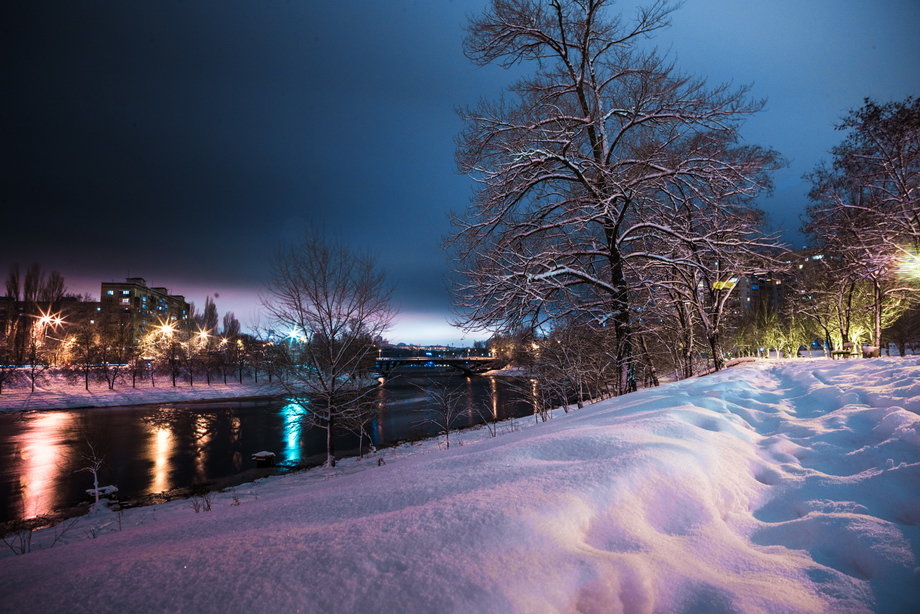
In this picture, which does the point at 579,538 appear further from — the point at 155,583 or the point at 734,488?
the point at 155,583

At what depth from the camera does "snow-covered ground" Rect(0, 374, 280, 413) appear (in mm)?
35938

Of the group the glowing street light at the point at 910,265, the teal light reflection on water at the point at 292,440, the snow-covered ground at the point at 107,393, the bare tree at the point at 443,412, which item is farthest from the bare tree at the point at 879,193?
the snow-covered ground at the point at 107,393

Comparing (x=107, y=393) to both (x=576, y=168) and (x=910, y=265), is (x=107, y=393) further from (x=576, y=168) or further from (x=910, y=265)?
(x=910, y=265)

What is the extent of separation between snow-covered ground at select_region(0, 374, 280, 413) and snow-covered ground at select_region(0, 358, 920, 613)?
4748 centimetres

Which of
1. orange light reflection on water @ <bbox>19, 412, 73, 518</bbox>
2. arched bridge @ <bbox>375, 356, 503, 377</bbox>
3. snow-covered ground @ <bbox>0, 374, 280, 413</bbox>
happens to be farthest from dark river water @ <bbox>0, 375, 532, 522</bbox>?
arched bridge @ <bbox>375, 356, 503, 377</bbox>

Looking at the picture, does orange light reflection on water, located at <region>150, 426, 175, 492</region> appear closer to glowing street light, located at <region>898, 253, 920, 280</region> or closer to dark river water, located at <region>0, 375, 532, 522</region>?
dark river water, located at <region>0, 375, 532, 522</region>

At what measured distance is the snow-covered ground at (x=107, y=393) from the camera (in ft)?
118

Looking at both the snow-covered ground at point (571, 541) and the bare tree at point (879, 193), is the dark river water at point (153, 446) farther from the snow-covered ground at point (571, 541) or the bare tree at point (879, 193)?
the bare tree at point (879, 193)

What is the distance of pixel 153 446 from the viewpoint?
68.3 ft

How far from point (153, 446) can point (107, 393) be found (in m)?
28.8

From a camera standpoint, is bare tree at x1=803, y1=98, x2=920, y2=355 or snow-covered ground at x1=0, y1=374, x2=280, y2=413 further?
snow-covered ground at x1=0, y1=374, x2=280, y2=413

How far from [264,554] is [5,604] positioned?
43.2 inches

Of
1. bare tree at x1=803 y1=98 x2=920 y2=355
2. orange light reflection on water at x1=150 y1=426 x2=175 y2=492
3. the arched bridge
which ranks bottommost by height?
the arched bridge

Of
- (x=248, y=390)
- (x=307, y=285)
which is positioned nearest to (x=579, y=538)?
(x=307, y=285)
